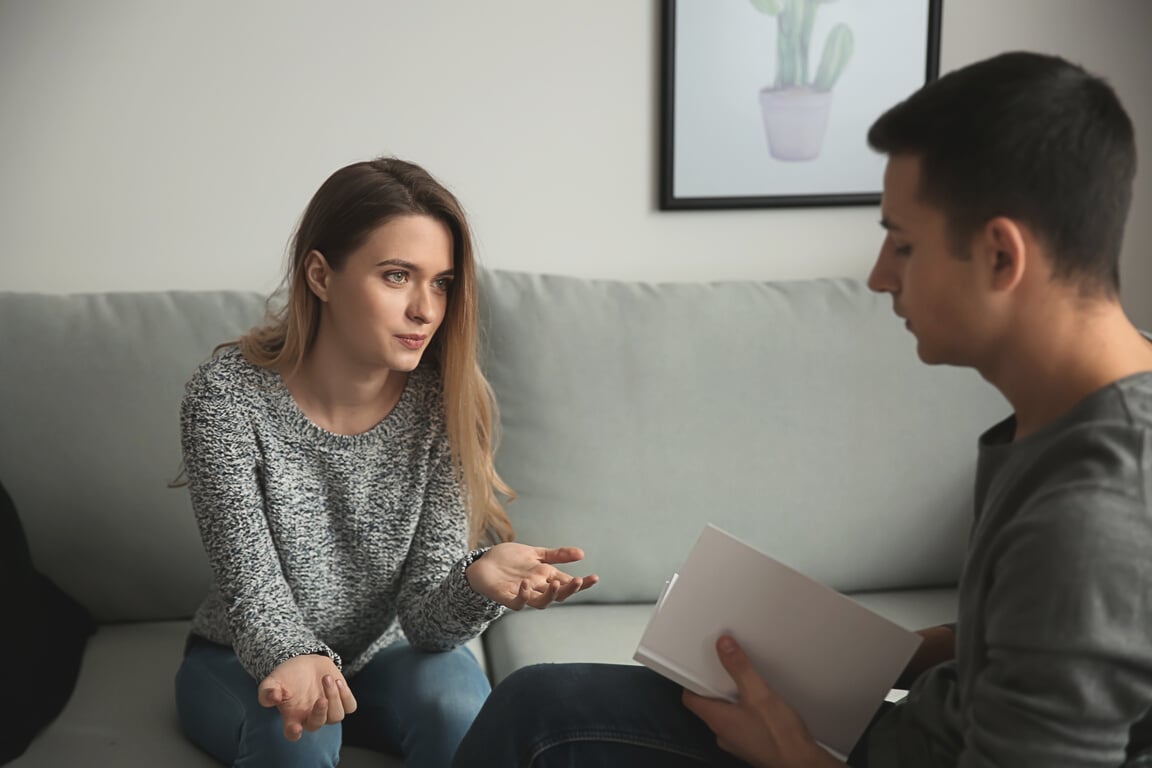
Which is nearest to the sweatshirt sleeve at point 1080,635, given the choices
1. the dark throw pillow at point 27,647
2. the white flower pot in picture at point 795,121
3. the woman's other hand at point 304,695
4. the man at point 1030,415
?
the man at point 1030,415

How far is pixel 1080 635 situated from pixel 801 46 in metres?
1.48

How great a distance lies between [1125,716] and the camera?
806 mm

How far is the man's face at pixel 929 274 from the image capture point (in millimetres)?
922

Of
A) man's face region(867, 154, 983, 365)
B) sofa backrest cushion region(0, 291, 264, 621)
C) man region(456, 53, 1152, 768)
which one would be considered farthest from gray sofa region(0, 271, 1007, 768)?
man's face region(867, 154, 983, 365)

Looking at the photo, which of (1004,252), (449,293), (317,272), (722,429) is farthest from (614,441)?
(1004,252)

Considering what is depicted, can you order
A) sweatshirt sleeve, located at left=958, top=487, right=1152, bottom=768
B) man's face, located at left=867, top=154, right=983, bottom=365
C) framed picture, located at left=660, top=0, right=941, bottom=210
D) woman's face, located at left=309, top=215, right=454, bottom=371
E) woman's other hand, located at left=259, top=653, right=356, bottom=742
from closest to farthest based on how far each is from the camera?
sweatshirt sleeve, located at left=958, top=487, right=1152, bottom=768 → man's face, located at left=867, top=154, right=983, bottom=365 → woman's other hand, located at left=259, top=653, right=356, bottom=742 → woman's face, located at left=309, top=215, right=454, bottom=371 → framed picture, located at left=660, top=0, right=941, bottom=210

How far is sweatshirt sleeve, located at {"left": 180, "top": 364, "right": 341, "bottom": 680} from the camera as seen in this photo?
1378 millimetres

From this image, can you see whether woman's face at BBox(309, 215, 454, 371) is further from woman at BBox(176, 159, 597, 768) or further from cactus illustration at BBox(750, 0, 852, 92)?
cactus illustration at BBox(750, 0, 852, 92)

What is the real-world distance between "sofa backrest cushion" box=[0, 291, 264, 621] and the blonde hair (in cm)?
25

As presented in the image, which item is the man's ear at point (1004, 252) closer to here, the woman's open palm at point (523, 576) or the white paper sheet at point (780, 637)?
the white paper sheet at point (780, 637)

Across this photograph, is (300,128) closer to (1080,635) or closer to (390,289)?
(390,289)

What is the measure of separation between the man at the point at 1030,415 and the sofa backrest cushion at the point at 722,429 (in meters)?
0.72

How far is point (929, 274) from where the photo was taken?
939 mm

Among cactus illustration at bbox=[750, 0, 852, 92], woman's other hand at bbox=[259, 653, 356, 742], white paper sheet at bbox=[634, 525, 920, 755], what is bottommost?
woman's other hand at bbox=[259, 653, 356, 742]
